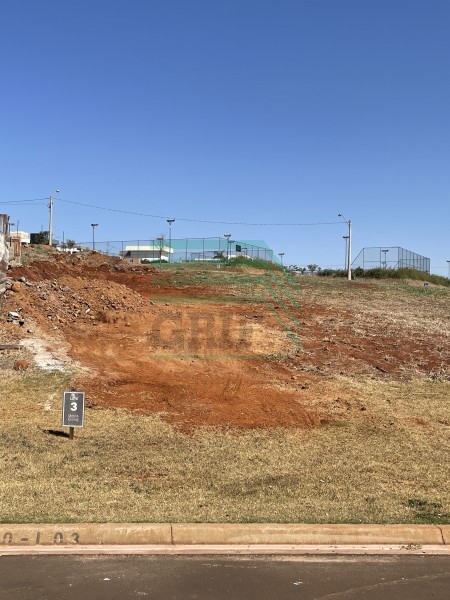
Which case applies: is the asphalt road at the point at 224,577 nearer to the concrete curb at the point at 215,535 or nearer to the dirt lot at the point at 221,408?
the concrete curb at the point at 215,535

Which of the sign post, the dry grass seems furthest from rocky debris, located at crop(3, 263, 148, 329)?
the sign post

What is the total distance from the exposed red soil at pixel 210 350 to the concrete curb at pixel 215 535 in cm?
441

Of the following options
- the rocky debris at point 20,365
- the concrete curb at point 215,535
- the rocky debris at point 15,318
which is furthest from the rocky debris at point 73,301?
the concrete curb at point 215,535

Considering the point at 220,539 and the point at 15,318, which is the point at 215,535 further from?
the point at 15,318

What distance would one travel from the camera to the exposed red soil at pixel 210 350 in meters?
11.5

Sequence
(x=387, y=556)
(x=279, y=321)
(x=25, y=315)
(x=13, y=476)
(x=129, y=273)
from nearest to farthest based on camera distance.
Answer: (x=387, y=556) → (x=13, y=476) → (x=25, y=315) → (x=279, y=321) → (x=129, y=273)

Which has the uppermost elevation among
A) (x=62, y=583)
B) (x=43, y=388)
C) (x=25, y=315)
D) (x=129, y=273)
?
(x=129, y=273)

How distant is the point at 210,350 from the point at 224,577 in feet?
36.3

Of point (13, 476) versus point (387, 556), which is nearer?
point (387, 556)

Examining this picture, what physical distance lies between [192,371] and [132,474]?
21.0ft

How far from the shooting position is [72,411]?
8.91 meters

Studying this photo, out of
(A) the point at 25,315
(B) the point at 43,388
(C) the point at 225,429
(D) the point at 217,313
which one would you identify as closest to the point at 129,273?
(D) the point at 217,313

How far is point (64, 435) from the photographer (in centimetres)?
923

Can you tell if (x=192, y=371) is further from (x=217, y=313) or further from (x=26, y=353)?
(x=217, y=313)
